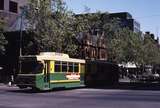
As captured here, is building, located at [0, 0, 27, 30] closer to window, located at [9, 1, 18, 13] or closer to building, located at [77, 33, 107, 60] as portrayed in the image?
window, located at [9, 1, 18, 13]

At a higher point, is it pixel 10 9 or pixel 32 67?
pixel 10 9

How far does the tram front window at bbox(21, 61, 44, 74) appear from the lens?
37438mm

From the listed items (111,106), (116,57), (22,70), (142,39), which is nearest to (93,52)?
(116,57)

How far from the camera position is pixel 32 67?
37625 millimetres

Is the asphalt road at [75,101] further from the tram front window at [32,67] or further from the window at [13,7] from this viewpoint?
the window at [13,7]

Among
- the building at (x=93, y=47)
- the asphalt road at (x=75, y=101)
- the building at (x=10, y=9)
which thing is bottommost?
the asphalt road at (x=75, y=101)

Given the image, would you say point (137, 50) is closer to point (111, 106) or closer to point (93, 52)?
point (93, 52)

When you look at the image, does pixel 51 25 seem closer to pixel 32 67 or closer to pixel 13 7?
pixel 32 67

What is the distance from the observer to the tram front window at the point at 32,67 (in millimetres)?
37438

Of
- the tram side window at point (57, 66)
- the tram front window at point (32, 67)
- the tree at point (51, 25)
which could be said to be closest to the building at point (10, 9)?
the tree at point (51, 25)

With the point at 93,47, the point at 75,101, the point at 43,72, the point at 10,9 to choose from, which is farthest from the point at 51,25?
the point at 10,9

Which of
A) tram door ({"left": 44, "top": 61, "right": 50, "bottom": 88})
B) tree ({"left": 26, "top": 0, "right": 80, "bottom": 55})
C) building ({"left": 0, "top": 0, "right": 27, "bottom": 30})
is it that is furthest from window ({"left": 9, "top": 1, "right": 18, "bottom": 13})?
tram door ({"left": 44, "top": 61, "right": 50, "bottom": 88})

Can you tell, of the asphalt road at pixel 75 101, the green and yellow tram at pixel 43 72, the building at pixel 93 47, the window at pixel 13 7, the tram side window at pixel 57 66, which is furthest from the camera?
the window at pixel 13 7

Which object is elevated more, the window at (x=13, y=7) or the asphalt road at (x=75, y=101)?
the window at (x=13, y=7)
